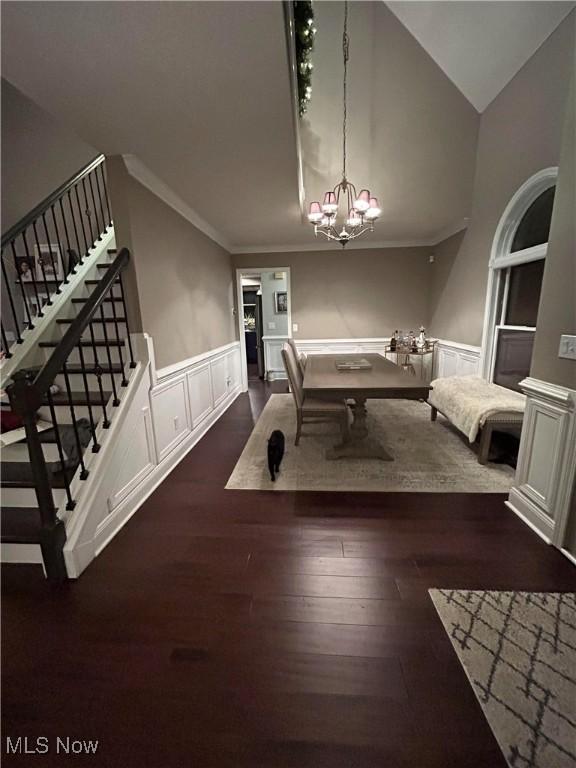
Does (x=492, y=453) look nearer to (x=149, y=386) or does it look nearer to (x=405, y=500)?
(x=405, y=500)

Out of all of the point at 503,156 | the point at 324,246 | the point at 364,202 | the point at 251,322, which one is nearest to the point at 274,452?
the point at 364,202

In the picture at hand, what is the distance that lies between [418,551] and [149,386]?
217cm

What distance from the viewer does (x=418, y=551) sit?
5.61 feet

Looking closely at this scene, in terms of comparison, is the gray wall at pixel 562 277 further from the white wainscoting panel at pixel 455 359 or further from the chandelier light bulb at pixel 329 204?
the white wainscoting panel at pixel 455 359

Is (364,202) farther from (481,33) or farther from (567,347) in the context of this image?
(567,347)

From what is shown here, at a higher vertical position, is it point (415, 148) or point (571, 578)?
point (415, 148)

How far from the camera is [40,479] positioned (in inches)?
58.7

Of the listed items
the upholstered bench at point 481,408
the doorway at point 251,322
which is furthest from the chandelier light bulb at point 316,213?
the doorway at point 251,322

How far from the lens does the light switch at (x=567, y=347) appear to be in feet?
5.26

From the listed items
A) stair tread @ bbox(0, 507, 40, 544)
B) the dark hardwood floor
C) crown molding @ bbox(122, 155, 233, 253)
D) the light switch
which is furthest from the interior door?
the light switch

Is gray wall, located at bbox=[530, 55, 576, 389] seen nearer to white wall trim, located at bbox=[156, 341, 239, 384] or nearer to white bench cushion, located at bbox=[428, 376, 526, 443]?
white bench cushion, located at bbox=[428, 376, 526, 443]

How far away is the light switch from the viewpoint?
5.26 feet

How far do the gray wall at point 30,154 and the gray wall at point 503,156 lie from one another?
4341mm

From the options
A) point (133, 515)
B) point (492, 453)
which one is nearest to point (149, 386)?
point (133, 515)
